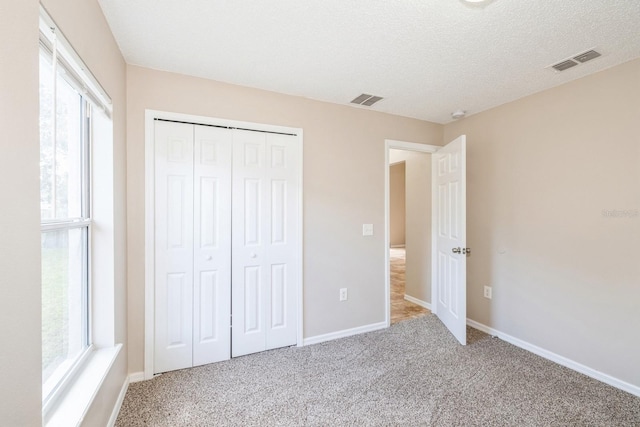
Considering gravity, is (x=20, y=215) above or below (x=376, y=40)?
below

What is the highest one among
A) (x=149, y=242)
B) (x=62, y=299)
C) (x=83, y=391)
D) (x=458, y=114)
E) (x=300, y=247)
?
(x=458, y=114)

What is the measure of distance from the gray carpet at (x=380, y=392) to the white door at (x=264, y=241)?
227mm

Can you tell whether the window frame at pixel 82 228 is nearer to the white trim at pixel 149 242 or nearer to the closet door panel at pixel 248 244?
the white trim at pixel 149 242

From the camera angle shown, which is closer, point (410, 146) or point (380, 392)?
point (380, 392)

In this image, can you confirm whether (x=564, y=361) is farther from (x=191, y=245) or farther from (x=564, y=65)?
(x=191, y=245)

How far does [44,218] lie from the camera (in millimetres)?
1200

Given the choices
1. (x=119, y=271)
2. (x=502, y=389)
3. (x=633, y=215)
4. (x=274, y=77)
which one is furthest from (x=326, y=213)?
(x=633, y=215)

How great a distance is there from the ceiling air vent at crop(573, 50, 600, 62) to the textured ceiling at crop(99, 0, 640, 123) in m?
0.06

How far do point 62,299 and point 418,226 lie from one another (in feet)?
12.2

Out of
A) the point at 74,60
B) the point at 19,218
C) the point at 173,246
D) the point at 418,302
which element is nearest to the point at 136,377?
the point at 173,246

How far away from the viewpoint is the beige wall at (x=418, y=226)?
3.81 metres

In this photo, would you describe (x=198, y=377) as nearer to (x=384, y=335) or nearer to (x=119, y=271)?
(x=119, y=271)

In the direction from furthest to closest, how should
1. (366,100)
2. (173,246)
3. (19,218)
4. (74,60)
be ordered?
1. (366,100)
2. (173,246)
3. (74,60)
4. (19,218)

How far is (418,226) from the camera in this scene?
13.1ft
